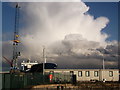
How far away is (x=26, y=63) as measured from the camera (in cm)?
11406

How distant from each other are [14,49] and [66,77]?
1714 inches

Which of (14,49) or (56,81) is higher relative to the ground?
(14,49)

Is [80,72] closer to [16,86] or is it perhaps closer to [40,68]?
[40,68]

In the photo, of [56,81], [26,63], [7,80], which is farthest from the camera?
[26,63]

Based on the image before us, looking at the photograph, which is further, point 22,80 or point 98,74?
point 98,74

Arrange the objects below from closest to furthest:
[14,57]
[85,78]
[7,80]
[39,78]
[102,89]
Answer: [7,80] < [102,89] < [39,78] < [85,78] < [14,57]

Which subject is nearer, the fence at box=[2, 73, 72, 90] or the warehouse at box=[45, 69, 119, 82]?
the fence at box=[2, 73, 72, 90]

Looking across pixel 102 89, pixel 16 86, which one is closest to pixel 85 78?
pixel 102 89

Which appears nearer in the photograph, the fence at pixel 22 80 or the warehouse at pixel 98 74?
the fence at pixel 22 80

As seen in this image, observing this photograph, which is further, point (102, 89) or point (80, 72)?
point (80, 72)

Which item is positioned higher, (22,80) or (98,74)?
(22,80)

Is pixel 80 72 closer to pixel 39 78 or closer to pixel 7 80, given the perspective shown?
pixel 39 78

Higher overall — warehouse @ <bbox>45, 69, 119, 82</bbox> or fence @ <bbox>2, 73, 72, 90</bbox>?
fence @ <bbox>2, 73, 72, 90</bbox>

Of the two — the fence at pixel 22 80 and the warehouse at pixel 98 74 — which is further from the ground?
the fence at pixel 22 80
